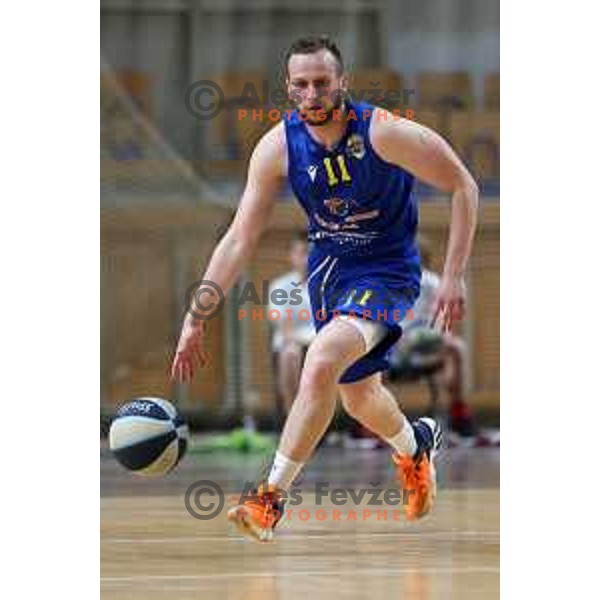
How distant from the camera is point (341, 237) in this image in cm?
795

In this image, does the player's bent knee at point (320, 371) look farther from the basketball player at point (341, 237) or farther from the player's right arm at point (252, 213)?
the player's right arm at point (252, 213)

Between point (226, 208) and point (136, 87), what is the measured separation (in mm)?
1615

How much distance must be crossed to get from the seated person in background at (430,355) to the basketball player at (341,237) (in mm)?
8695

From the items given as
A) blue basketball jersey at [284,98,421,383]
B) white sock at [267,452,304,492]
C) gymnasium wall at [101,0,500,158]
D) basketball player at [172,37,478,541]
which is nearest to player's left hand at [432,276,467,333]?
basketball player at [172,37,478,541]

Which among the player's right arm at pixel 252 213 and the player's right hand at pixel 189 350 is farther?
the player's right arm at pixel 252 213

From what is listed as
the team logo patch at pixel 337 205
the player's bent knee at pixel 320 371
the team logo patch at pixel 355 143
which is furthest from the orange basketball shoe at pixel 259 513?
the team logo patch at pixel 355 143

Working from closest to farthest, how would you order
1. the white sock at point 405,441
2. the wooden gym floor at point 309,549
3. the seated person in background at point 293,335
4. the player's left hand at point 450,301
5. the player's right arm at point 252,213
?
the wooden gym floor at point 309,549 < the player's left hand at point 450,301 < the player's right arm at point 252,213 < the white sock at point 405,441 < the seated person in background at point 293,335

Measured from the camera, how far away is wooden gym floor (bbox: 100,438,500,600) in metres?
6.59

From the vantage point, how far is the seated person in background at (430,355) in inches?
669

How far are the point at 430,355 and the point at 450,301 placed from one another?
9.85 metres

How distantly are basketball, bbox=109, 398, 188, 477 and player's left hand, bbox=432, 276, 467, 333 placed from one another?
4.05 feet
